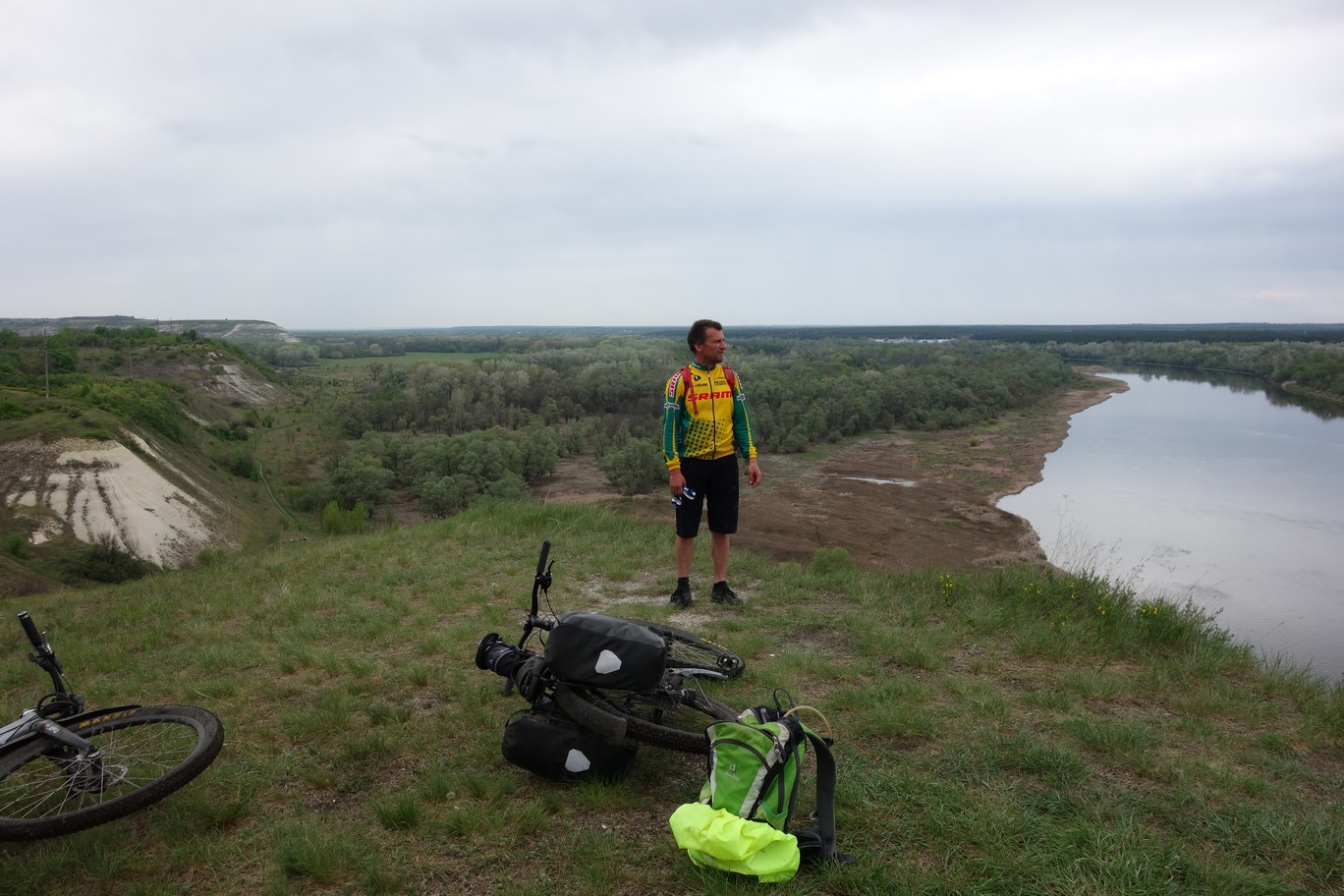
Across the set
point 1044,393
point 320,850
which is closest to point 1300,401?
point 1044,393

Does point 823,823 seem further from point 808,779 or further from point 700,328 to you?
point 700,328

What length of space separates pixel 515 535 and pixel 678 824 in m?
6.04

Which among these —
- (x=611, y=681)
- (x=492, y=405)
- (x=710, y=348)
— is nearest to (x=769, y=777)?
(x=611, y=681)

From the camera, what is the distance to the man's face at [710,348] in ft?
17.1

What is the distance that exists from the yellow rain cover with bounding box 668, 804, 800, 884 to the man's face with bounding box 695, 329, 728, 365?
10.8 feet

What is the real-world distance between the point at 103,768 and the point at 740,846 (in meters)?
2.69

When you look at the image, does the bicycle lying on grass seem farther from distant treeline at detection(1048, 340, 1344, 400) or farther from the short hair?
distant treeline at detection(1048, 340, 1344, 400)

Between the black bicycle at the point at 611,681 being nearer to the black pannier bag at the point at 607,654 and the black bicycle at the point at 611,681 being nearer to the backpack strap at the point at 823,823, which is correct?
the black pannier bag at the point at 607,654

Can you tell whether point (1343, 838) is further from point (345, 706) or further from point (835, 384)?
point (835, 384)

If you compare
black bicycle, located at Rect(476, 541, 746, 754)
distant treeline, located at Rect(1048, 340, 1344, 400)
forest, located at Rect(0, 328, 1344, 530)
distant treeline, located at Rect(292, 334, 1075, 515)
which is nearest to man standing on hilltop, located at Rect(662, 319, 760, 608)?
black bicycle, located at Rect(476, 541, 746, 754)

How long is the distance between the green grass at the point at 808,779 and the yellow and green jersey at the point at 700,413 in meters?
1.28

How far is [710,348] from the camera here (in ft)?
17.1

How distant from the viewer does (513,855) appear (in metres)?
2.73

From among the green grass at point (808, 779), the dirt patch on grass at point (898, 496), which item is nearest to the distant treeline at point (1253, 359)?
the dirt patch on grass at point (898, 496)
